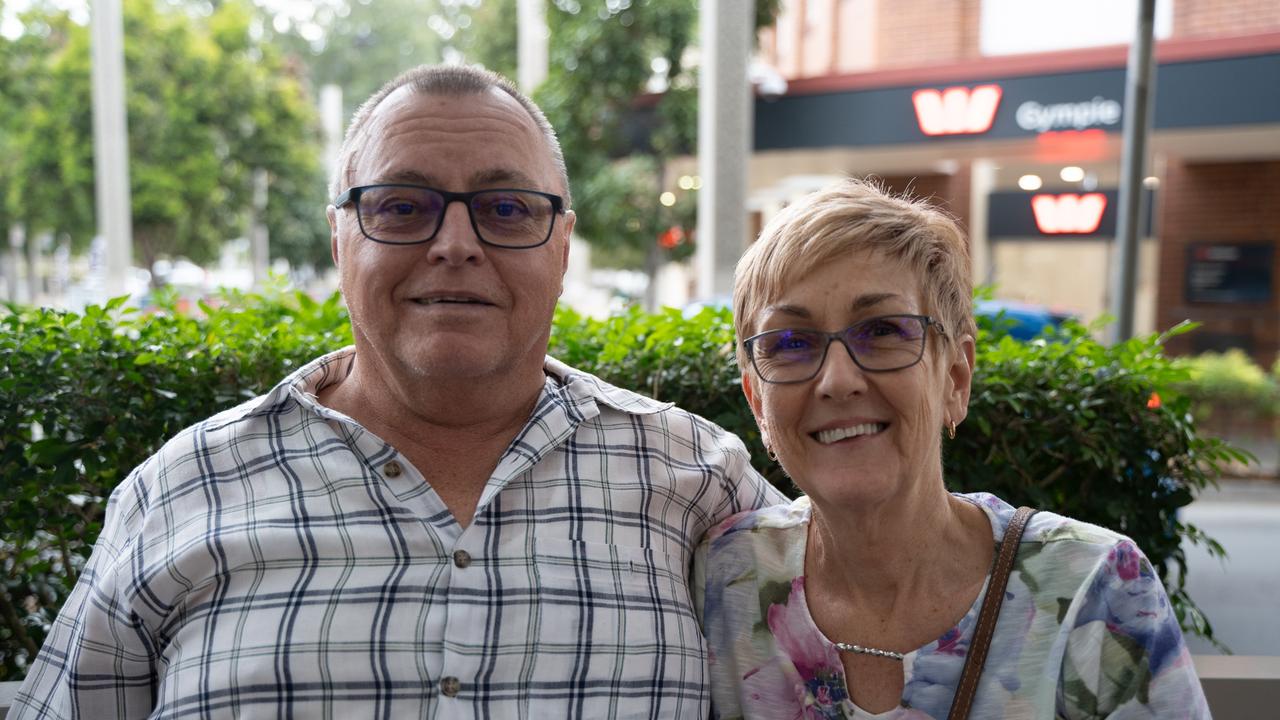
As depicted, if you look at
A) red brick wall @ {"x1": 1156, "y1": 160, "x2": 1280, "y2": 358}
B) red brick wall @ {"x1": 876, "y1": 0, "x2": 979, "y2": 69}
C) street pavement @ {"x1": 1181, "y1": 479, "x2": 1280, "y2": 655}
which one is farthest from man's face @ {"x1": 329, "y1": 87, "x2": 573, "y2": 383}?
red brick wall @ {"x1": 876, "y1": 0, "x2": 979, "y2": 69}

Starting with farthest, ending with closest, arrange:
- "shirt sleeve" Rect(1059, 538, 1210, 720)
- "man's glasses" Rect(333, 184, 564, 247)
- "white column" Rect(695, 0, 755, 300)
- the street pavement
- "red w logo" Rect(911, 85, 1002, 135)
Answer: "red w logo" Rect(911, 85, 1002, 135), "white column" Rect(695, 0, 755, 300), the street pavement, "man's glasses" Rect(333, 184, 564, 247), "shirt sleeve" Rect(1059, 538, 1210, 720)

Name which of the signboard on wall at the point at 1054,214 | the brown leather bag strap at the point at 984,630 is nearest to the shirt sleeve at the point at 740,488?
the brown leather bag strap at the point at 984,630

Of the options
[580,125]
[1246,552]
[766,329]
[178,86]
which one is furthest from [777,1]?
[766,329]

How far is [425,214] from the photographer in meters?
2.08

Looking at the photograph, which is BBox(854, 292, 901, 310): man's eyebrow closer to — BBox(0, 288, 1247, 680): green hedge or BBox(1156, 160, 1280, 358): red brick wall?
BBox(0, 288, 1247, 680): green hedge

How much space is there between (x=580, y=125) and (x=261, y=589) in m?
14.0

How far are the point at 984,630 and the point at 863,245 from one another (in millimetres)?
676

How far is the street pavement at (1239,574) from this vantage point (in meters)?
4.52

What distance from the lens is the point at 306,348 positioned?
3172 millimetres

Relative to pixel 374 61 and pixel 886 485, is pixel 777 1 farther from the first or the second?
pixel 374 61

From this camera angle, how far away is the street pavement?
4523mm

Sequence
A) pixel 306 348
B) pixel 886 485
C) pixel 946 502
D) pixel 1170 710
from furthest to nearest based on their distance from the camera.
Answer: pixel 306 348
pixel 946 502
pixel 886 485
pixel 1170 710

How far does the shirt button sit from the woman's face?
2.25 ft

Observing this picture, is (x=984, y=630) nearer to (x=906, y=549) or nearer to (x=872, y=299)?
(x=906, y=549)
